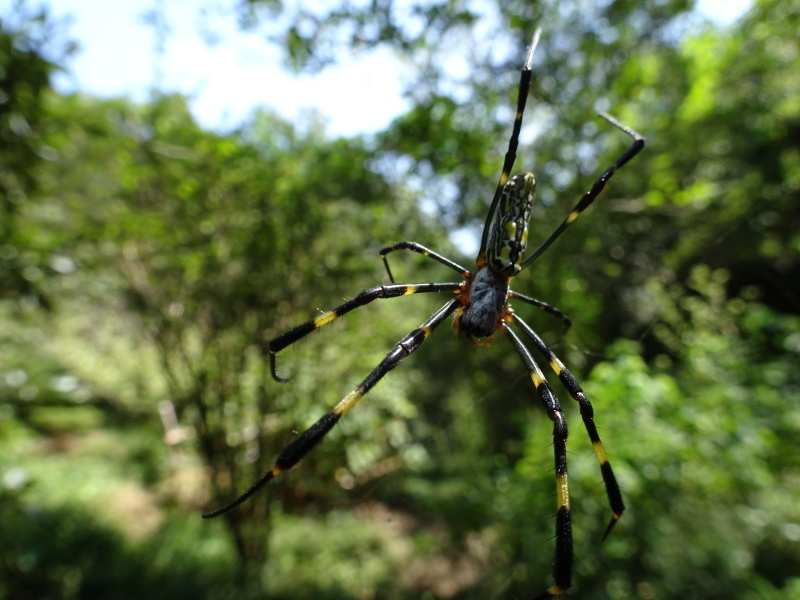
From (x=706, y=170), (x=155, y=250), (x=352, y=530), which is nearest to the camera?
(x=155, y=250)

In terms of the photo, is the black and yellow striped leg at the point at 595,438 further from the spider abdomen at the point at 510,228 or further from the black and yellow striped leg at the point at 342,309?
the black and yellow striped leg at the point at 342,309

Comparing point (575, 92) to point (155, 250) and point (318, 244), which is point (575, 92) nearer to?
point (318, 244)

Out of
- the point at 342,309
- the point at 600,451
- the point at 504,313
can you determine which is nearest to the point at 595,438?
the point at 600,451

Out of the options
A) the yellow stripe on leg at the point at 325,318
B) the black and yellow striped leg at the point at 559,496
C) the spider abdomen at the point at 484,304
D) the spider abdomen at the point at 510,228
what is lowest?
the black and yellow striped leg at the point at 559,496

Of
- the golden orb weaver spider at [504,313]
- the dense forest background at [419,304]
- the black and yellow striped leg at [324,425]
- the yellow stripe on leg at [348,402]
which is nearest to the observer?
the black and yellow striped leg at [324,425]

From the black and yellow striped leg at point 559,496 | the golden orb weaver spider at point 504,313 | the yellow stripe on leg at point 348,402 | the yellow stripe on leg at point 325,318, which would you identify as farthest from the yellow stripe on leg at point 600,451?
the yellow stripe on leg at point 325,318

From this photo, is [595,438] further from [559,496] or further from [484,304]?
[484,304]

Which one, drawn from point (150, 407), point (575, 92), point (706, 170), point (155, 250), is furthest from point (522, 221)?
point (150, 407)
